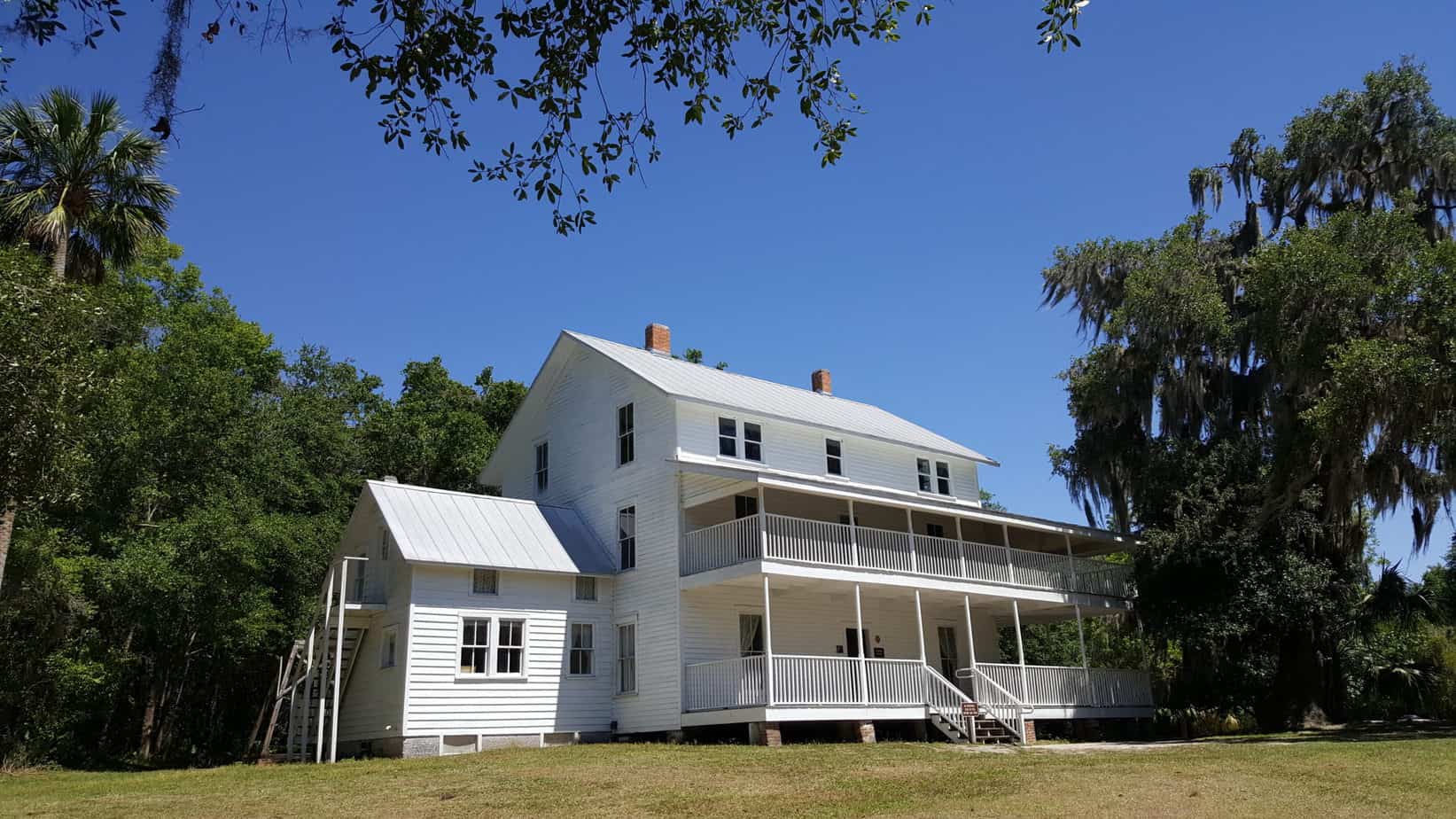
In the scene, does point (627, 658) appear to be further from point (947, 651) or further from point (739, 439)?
point (947, 651)

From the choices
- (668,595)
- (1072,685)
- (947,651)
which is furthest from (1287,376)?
(668,595)

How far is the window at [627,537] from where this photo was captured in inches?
997

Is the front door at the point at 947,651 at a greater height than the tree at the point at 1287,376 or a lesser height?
lesser

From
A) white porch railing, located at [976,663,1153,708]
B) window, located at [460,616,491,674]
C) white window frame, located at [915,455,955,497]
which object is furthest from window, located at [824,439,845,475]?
window, located at [460,616,491,674]

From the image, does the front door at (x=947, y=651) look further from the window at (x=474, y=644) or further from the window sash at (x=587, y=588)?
the window at (x=474, y=644)

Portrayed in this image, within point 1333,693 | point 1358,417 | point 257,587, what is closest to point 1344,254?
point 1358,417

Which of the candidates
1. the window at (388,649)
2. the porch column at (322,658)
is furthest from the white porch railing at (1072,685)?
the porch column at (322,658)

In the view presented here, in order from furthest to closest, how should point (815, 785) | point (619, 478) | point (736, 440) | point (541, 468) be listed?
1. point (541, 468)
2. point (736, 440)
3. point (619, 478)
4. point (815, 785)

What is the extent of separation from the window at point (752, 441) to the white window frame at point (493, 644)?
684 centimetres

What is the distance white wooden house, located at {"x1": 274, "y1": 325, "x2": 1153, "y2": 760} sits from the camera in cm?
2209

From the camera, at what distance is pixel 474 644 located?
22625mm

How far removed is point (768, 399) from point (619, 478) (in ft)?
17.6

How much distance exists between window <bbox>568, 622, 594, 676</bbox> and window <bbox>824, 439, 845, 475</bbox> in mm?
7789

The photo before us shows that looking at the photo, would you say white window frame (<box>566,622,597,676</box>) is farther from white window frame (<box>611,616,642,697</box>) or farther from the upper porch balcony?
the upper porch balcony
